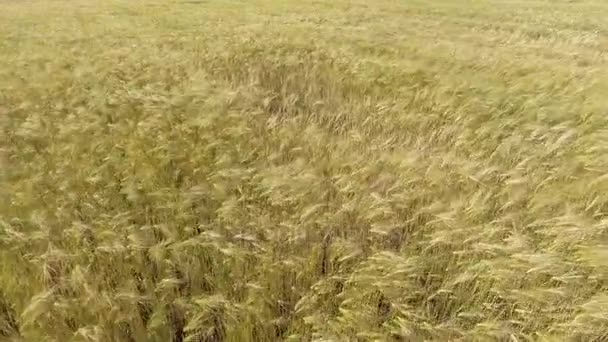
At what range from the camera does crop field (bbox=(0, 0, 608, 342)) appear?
1.73m

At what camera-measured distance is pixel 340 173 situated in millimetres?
2574

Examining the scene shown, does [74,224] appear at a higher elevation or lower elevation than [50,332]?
higher

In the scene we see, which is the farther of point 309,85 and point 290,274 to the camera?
point 309,85

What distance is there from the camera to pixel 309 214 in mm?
2199

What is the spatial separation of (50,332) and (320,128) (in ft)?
7.20

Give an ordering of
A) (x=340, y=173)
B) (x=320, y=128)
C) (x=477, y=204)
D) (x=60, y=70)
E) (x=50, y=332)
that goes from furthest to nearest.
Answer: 1. (x=60, y=70)
2. (x=320, y=128)
3. (x=340, y=173)
4. (x=477, y=204)
5. (x=50, y=332)

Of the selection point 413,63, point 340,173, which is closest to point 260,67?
point 413,63

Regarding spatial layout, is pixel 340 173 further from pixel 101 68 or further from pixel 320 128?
pixel 101 68

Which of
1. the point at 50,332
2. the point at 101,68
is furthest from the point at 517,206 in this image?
the point at 101,68

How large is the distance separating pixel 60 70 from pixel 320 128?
3.70 metres

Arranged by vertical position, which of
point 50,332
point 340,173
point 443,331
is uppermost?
point 340,173

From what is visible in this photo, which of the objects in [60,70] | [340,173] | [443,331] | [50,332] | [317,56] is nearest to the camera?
[443,331]

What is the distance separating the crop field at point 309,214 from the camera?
68.3 inches

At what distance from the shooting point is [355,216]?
2.22 m
